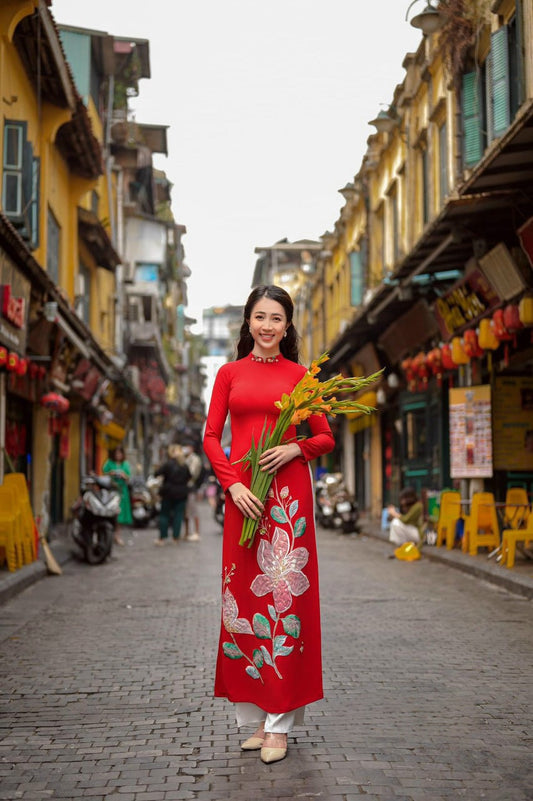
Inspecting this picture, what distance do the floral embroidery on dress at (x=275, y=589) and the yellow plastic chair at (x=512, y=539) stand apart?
7271 mm

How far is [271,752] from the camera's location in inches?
160

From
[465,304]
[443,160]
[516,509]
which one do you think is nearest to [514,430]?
[465,304]

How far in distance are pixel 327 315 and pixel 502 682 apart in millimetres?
31579

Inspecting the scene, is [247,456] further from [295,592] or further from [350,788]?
[350,788]

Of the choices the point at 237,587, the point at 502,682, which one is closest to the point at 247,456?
the point at 237,587

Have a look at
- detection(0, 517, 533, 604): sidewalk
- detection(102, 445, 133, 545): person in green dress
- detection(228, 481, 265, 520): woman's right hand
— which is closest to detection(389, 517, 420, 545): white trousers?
detection(0, 517, 533, 604): sidewalk

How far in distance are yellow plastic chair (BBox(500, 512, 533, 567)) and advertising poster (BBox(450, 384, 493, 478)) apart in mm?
3090

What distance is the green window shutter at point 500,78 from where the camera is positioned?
12.9 m

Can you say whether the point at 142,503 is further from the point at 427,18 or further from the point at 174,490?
the point at 427,18

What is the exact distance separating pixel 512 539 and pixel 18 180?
27.4 feet

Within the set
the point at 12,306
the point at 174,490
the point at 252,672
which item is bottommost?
the point at 252,672

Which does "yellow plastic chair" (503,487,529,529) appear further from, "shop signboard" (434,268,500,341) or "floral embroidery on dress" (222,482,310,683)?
"floral embroidery on dress" (222,482,310,683)

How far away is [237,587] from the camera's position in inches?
169

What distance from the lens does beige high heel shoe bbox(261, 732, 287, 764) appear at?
13.3 ft
